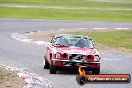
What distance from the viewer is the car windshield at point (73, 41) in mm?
16391

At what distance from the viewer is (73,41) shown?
16641mm

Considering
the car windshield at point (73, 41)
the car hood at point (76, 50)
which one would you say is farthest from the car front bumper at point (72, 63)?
the car windshield at point (73, 41)

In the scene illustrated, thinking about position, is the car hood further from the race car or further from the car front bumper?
the car front bumper

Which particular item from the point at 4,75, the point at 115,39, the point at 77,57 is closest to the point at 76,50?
the point at 77,57

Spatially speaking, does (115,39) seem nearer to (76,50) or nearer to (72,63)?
(76,50)

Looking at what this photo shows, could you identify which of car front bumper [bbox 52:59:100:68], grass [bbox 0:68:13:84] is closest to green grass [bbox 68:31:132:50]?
car front bumper [bbox 52:59:100:68]

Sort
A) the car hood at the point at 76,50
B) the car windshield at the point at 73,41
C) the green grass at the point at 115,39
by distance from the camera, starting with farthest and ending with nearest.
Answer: the green grass at the point at 115,39
the car windshield at the point at 73,41
the car hood at the point at 76,50

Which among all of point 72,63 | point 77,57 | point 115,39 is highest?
point 77,57

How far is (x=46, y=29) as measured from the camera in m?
40.0

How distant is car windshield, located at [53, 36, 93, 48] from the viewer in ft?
53.8

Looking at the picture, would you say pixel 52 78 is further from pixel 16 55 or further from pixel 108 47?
pixel 108 47

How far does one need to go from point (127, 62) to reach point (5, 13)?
1544 inches

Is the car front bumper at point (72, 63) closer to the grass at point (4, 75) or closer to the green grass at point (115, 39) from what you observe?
the grass at point (4, 75)

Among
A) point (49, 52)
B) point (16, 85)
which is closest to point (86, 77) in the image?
point (16, 85)
